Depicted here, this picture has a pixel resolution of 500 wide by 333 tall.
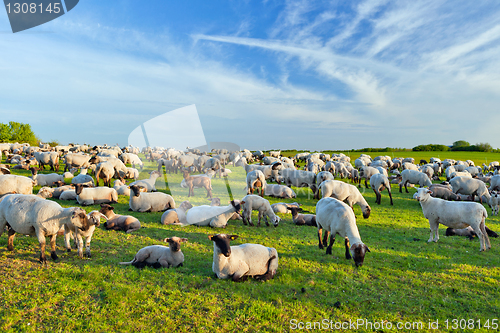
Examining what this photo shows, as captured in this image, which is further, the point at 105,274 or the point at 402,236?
the point at 402,236

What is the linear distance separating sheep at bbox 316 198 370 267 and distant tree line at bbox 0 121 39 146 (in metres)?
81.8

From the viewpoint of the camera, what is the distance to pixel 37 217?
A: 743 centimetres

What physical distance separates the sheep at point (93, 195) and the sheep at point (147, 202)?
206cm

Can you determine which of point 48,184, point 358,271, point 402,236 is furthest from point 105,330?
point 48,184

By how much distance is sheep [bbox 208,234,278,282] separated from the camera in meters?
6.96

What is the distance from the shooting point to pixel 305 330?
17.2 ft

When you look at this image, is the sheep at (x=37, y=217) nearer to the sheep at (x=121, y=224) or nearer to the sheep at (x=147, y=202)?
the sheep at (x=121, y=224)

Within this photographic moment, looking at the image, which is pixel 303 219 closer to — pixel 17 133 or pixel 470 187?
pixel 470 187

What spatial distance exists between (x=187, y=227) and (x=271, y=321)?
24.2ft

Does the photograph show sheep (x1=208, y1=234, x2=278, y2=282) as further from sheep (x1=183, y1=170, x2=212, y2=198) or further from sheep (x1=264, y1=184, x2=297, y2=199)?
sheep (x1=264, y1=184, x2=297, y2=199)

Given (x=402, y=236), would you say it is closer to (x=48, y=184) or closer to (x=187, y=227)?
(x=187, y=227)

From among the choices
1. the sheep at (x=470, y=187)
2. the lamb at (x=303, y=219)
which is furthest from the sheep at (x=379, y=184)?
the lamb at (x=303, y=219)

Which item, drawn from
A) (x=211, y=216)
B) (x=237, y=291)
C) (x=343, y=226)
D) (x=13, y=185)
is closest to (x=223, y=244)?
(x=237, y=291)

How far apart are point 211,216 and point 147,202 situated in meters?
4.00
